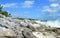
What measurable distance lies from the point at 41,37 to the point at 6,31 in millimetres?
6604

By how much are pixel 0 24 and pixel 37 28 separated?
827cm

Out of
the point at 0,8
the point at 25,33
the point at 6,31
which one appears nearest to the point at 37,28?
the point at 25,33

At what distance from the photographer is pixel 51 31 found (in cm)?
2200

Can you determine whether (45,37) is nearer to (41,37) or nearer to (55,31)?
(41,37)

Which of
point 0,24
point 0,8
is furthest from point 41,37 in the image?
point 0,8

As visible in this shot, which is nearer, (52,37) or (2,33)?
(2,33)

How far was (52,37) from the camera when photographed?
1897cm

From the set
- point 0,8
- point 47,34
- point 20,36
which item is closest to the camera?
point 20,36

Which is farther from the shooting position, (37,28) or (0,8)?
(0,8)

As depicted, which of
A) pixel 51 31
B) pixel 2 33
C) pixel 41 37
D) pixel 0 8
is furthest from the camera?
pixel 0 8

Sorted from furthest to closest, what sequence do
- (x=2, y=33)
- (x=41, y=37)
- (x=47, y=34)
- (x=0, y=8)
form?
(x=0, y=8), (x=47, y=34), (x=41, y=37), (x=2, y=33)

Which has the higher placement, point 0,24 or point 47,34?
point 0,24

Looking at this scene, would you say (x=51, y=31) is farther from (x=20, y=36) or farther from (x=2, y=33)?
(x=2, y=33)

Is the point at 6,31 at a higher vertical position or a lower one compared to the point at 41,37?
higher
